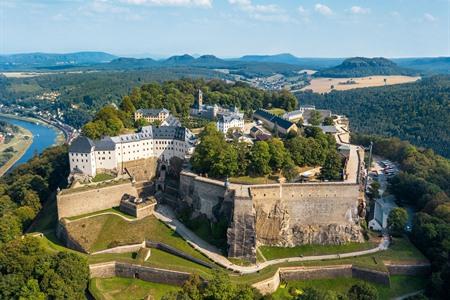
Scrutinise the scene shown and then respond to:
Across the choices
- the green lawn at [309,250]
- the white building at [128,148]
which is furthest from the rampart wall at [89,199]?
the green lawn at [309,250]

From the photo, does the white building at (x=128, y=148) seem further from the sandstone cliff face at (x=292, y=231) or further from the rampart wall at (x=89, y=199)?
the sandstone cliff face at (x=292, y=231)

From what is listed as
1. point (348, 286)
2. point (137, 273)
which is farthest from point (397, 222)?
point (137, 273)

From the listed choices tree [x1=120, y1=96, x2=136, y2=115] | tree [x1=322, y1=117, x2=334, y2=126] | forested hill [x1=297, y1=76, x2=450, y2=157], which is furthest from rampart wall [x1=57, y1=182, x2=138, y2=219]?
forested hill [x1=297, y1=76, x2=450, y2=157]

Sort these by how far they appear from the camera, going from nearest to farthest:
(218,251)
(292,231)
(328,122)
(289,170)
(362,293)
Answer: (362,293)
(218,251)
(292,231)
(289,170)
(328,122)

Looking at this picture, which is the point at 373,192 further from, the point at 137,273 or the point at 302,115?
the point at 137,273

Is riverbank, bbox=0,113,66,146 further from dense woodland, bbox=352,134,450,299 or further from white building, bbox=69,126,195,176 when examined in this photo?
dense woodland, bbox=352,134,450,299

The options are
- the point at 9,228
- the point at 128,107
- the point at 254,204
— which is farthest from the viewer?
the point at 128,107
